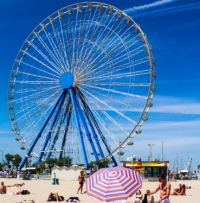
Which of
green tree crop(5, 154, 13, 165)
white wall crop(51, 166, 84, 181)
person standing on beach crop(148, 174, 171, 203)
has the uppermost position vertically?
person standing on beach crop(148, 174, 171, 203)

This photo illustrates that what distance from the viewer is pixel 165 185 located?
948 centimetres

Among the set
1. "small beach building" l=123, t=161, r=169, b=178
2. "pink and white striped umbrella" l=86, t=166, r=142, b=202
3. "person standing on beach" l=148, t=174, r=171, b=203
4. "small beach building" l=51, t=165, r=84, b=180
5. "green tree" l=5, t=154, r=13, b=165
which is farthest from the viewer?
"green tree" l=5, t=154, r=13, b=165

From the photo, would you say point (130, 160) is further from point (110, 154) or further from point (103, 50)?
point (103, 50)

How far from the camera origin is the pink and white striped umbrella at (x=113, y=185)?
8680 mm

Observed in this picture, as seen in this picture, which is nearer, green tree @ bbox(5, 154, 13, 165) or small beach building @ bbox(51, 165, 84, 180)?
small beach building @ bbox(51, 165, 84, 180)

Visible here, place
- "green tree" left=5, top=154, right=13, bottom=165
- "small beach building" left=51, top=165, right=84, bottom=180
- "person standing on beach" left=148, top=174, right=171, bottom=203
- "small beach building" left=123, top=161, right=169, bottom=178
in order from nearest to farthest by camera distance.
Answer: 1. "person standing on beach" left=148, top=174, right=171, bottom=203
2. "small beach building" left=51, top=165, right=84, bottom=180
3. "small beach building" left=123, top=161, right=169, bottom=178
4. "green tree" left=5, top=154, right=13, bottom=165

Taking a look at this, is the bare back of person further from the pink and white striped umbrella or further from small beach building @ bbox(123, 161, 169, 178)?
small beach building @ bbox(123, 161, 169, 178)

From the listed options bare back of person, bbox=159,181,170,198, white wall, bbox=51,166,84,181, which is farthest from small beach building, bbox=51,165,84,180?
bare back of person, bbox=159,181,170,198

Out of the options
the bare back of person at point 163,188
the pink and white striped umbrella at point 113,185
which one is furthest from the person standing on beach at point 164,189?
the pink and white striped umbrella at point 113,185

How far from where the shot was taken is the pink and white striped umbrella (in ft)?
28.5

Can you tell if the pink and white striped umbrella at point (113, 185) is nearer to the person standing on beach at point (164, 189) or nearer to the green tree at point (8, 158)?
the person standing on beach at point (164, 189)

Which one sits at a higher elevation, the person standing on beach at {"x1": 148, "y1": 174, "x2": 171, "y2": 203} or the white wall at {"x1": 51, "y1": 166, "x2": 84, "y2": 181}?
the person standing on beach at {"x1": 148, "y1": 174, "x2": 171, "y2": 203}

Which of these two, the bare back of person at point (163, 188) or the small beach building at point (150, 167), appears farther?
the small beach building at point (150, 167)

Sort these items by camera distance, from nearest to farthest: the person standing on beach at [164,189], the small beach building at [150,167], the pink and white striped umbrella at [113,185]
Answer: the pink and white striped umbrella at [113,185] < the person standing on beach at [164,189] < the small beach building at [150,167]
